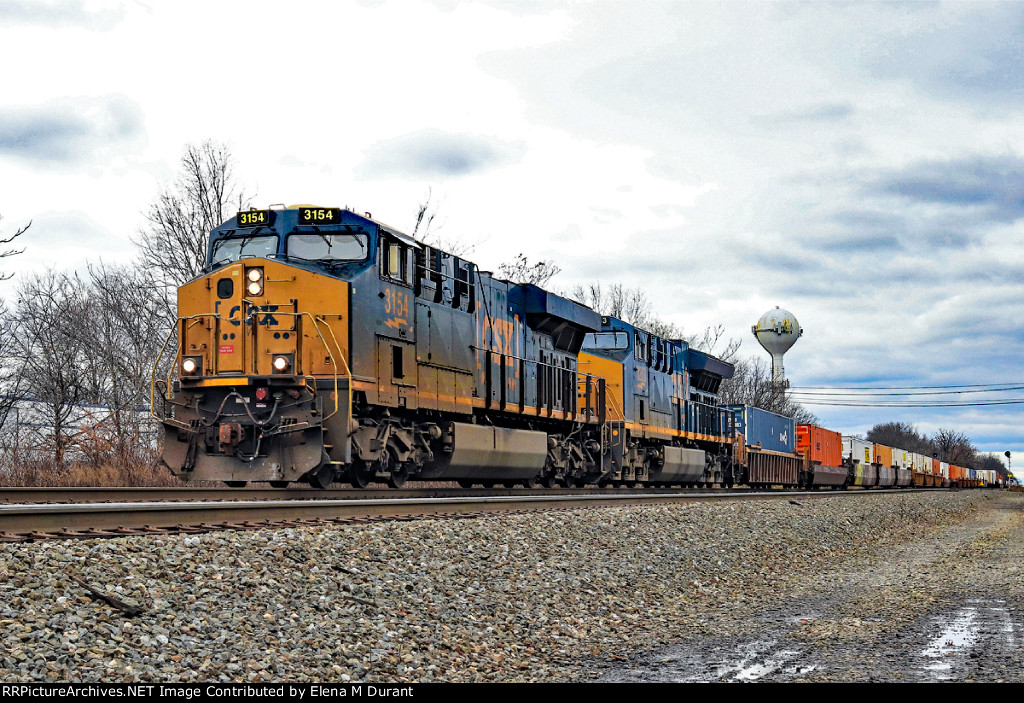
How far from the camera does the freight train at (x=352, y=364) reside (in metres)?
13.3

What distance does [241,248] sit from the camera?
14.5 meters

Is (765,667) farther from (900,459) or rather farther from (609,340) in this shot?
(900,459)

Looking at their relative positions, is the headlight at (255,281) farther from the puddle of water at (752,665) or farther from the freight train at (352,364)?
the puddle of water at (752,665)

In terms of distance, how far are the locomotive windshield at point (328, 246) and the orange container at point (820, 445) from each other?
3146cm

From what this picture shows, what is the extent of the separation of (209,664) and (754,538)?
1012 centimetres

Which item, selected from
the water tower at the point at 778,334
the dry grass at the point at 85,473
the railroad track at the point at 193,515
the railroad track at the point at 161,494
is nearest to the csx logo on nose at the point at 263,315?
the railroad track at the point at 161,494

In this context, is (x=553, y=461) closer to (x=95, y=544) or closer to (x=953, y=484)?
(x=95, y=544)

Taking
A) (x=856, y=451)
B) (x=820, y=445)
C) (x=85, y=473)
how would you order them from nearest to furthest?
(x=85, y=473), (x=820, y=445), (x=856, y=451)

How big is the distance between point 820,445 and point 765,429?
931 cm

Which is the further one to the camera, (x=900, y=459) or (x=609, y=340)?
(x=900, y=459)

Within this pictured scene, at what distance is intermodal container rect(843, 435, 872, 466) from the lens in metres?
49.7

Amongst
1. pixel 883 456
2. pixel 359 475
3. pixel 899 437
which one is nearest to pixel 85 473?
pixel 359 475

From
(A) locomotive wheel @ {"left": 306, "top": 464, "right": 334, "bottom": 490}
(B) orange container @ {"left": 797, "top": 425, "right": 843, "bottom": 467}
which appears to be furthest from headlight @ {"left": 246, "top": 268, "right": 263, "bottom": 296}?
(B) orange container @ {"left": 797, "top": 425, "right": 843, "bottom": 467}

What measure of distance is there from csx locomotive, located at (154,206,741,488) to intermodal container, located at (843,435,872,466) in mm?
34864
